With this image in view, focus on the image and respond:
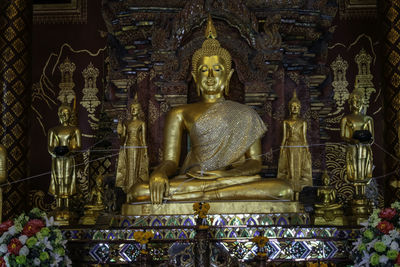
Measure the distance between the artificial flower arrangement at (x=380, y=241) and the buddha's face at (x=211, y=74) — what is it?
251 centimetres

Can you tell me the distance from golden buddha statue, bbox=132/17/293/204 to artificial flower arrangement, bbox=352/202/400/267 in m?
1.24

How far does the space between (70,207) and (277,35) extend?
10.2 feet

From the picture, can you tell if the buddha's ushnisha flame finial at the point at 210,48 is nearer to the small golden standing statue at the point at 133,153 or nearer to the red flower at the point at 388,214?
the small golden standing statue at the point at 133,153

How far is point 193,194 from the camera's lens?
233 inches

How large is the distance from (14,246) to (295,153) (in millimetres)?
3220

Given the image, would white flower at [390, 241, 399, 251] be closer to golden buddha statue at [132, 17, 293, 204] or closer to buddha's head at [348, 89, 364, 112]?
golden buddha statue at [132, 17, 293, 204]

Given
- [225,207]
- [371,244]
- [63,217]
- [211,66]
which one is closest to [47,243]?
[63,217]

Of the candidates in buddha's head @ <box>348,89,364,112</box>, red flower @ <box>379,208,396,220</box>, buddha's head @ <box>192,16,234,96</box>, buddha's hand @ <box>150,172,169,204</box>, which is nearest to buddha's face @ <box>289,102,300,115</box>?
buddha's head @ <box>348,89,364,112</box>

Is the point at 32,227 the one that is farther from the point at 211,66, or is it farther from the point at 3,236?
the point at 211,66

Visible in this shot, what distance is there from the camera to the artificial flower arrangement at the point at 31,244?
4777 mm

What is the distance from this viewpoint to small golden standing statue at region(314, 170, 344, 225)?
242 inches

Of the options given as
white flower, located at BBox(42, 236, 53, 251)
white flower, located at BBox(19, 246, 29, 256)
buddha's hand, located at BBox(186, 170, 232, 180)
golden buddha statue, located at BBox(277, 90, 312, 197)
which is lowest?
white flower, located at BBox(19, 246, 29, 256)

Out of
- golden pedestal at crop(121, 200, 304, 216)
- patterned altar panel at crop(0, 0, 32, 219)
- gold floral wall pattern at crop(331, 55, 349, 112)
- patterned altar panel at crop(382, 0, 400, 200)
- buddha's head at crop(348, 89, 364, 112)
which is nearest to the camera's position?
golden pedestal at crop(121, 200, 304, 216)

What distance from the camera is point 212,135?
6.63 m
